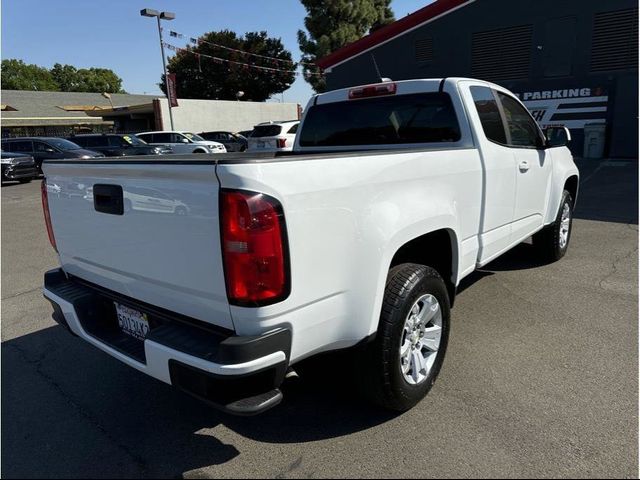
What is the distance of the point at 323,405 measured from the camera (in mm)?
2918

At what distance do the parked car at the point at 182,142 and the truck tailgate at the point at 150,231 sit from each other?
58.9 feet

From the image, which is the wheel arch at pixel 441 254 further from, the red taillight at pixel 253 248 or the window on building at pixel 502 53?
the window on building at pixel 502 53

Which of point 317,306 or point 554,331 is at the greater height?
point 317,306

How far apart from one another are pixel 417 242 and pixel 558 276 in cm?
292

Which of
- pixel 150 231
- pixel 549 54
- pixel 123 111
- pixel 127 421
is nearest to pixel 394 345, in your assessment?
pixel 150 231

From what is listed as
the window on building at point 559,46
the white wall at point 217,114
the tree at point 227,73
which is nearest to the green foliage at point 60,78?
the tree at point 227,73

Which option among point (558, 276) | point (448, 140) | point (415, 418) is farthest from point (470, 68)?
point (415, 418)

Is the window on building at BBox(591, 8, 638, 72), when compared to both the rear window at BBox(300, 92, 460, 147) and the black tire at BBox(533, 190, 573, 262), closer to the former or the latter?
the black tire at BBox(533, 190, 573, 262)

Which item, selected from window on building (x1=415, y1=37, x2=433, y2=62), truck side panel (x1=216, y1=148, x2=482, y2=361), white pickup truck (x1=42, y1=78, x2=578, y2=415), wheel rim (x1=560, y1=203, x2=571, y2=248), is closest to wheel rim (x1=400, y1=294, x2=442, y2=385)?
white pickup truck (x1=42, y1=78, x2=578, y2=415)

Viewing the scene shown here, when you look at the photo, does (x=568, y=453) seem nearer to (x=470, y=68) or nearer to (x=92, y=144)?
(x=470, y=68)

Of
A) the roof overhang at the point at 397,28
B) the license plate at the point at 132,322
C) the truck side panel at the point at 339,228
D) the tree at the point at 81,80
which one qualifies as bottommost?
the license plate at the point at 132,322

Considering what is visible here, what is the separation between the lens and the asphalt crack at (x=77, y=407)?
249cm

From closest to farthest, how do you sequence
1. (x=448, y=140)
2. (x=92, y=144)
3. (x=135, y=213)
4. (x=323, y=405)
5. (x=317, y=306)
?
1. (x=317, y=306)
2. (x=135, y=213)
3. (x=323, y=405)
4. (x=448, y=140)
5. (x=92, y=144)

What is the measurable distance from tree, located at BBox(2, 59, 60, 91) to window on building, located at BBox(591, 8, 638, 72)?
90.3 m
